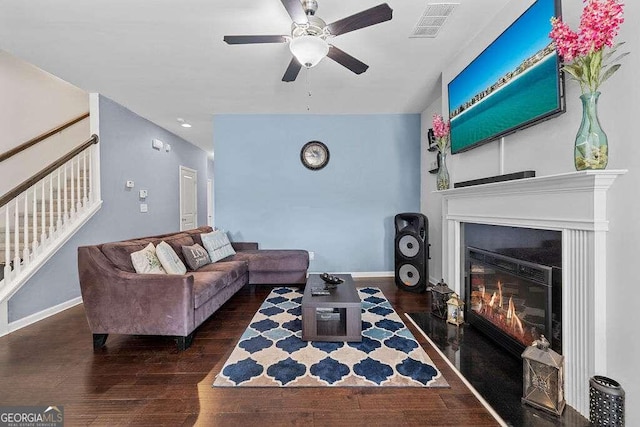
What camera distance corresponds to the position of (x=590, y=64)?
4.35 feet

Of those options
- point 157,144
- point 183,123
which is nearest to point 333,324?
point 183,123

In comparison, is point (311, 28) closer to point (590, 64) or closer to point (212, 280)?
point (590, 64)

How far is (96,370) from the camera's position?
1.96m

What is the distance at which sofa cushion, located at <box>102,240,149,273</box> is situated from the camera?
91.8 inches

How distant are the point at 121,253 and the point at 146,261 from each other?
8.1 inches

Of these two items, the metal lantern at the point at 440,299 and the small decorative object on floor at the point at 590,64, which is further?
the metal lantern at the point at 440,299

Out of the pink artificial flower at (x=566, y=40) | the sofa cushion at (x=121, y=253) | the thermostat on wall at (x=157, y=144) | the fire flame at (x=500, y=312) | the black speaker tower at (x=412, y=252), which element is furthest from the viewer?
the thermostat on wall at (x=157, y=144)

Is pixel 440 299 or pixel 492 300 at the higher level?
pixel 492 300

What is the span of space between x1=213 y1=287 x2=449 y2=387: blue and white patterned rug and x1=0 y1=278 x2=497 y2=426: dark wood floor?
0.07 metres

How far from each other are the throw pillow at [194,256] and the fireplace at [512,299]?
2.81 metres

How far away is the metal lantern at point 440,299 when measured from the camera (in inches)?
106

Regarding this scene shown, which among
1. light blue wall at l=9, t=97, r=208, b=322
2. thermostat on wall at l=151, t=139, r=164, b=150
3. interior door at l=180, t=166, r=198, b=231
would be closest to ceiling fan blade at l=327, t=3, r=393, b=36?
light blue wall at l=9, t=97, r=208, b=322

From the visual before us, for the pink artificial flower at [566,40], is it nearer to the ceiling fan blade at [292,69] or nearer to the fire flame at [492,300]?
the ceiling fan blade at [292,69]

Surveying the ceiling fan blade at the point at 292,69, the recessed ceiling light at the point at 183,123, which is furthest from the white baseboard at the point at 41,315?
the ceiling fan blade at the point at 292,69
